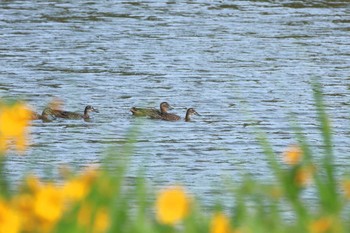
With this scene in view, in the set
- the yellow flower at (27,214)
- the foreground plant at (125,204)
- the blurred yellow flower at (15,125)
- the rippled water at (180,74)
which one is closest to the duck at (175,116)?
the rippled water at (180,74)

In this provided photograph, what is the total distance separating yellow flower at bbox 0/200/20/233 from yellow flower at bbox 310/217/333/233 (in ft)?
2.82

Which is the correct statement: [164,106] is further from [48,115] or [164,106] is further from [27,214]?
[27,214]

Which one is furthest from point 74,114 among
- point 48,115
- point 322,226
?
point 322,226

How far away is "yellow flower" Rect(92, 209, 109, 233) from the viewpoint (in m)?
3.40

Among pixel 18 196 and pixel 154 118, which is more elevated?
pixel 18 196

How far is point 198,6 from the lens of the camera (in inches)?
1331

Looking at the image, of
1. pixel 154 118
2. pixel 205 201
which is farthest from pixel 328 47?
pixel 205 201

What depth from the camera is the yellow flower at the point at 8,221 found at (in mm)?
3229

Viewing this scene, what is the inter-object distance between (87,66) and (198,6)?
32.8 ft

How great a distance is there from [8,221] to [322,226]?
0.91 m

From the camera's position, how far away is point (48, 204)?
130 inches

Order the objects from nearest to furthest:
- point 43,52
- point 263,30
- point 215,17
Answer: point 43,52
point 263,30
point 215,17

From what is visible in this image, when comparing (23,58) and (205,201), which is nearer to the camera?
(205,201)

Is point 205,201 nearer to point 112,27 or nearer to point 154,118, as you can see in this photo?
point 154,118
